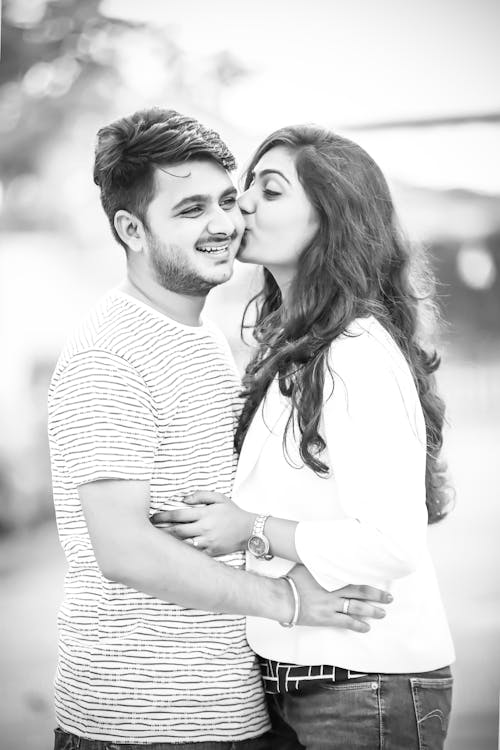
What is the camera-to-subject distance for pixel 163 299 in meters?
1.78

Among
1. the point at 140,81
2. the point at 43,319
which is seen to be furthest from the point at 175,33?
the point at 43,319

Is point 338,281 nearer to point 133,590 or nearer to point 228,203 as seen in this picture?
point 228,203

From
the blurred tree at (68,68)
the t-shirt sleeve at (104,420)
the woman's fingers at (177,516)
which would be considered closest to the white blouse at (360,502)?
the woman's fingers at (177,516)

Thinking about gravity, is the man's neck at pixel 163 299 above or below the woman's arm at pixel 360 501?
above

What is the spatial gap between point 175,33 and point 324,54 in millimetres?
451

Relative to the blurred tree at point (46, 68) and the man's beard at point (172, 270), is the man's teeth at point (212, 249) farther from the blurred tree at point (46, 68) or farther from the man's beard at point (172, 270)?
the blurred tree at point (46, 68)

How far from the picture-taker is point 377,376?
1.59 meters

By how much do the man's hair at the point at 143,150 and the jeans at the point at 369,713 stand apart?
97 cm

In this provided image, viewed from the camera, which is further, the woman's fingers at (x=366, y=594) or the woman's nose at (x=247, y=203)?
the woman's nose at (x=247, y=203)

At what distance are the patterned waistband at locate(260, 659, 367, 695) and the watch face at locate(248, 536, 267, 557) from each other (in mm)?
213

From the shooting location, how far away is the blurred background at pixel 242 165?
2627mm

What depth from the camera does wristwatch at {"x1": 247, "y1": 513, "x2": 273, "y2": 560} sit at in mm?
1594

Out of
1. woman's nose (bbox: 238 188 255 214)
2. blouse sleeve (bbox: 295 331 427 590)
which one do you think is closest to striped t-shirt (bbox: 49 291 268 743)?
blouse sleeve (bbox: 295 331 427 590)

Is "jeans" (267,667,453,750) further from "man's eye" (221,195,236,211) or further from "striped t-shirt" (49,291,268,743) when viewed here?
"man's eye" (221,195,236,211)
